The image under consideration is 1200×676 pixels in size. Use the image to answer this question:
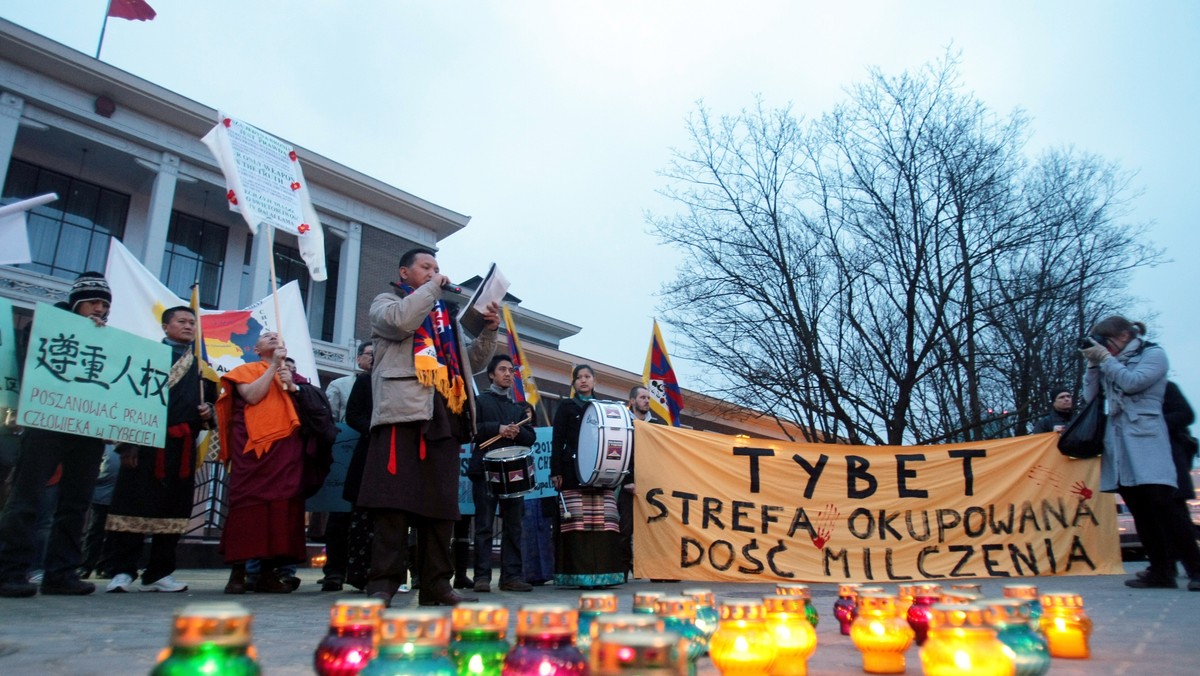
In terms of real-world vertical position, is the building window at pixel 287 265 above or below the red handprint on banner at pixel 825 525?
above

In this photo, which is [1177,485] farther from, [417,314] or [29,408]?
[29,408]

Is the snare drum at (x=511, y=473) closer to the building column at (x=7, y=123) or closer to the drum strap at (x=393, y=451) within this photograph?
the drum strap at (x=393, y=451)

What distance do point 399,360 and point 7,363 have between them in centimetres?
245

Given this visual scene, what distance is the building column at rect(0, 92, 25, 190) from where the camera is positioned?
56.2 feet

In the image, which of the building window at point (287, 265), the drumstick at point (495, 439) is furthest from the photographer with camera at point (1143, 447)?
the building window at point (287, 265)

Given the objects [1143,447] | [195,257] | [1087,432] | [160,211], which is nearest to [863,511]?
[1087,432]

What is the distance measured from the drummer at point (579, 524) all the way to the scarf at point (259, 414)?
2048mm

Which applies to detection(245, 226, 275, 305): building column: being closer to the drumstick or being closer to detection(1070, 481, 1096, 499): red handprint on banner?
the drumstick

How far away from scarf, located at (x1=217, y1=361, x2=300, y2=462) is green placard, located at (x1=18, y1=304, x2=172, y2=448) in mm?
373

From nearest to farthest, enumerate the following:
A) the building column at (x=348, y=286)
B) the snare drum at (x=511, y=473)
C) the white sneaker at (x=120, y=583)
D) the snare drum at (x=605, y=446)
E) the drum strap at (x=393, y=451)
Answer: the drum strap at (x=393, y=451), the white sneaker at (x=120, y=583), the snare drum at (x=511, y=473), the snare drum at (x=605, y=446), the building column at (x=348, y=286)

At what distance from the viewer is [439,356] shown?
405cm

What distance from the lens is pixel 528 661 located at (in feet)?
4.13

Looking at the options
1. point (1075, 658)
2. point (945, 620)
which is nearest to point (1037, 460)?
point (1075, 658)

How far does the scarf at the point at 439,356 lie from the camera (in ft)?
12.6
